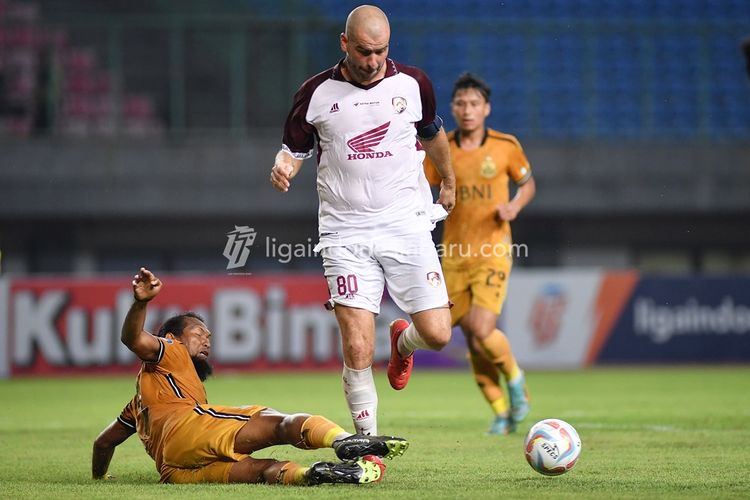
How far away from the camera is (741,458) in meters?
6.69

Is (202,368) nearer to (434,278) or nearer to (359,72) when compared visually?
(434,278)

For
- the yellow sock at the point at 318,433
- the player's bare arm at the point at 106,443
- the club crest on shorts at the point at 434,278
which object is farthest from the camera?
the club crest on shorts at the point at 434,278

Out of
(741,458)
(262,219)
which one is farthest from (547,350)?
(741,458)

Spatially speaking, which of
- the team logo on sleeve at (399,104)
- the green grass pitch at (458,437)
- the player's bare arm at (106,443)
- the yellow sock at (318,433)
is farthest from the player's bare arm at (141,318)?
the team logo on sleeve at (399,104)

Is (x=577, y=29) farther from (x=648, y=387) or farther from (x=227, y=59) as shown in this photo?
(x=648, y=387)

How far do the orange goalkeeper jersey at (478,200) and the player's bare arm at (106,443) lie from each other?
11.3 feet

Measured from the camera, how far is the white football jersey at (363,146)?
6.16 meters

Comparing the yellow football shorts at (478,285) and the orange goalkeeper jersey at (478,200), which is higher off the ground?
the orange goalkeeper jersey at (478,200)

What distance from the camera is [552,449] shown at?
5867mm

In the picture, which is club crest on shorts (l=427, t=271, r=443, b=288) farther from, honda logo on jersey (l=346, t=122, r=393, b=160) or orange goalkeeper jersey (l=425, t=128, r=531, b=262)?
orange goalkeeper jersey (l=425, t=128, r=531, b=262)

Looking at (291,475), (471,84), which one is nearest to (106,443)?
(291,475)

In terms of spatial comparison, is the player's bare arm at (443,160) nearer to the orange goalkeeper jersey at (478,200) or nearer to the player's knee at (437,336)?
the player's knee at (437,336)

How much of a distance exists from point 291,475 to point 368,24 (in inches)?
85.6

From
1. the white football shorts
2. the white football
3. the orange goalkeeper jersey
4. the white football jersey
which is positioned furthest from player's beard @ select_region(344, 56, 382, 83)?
the orange goalkeeper jersey
